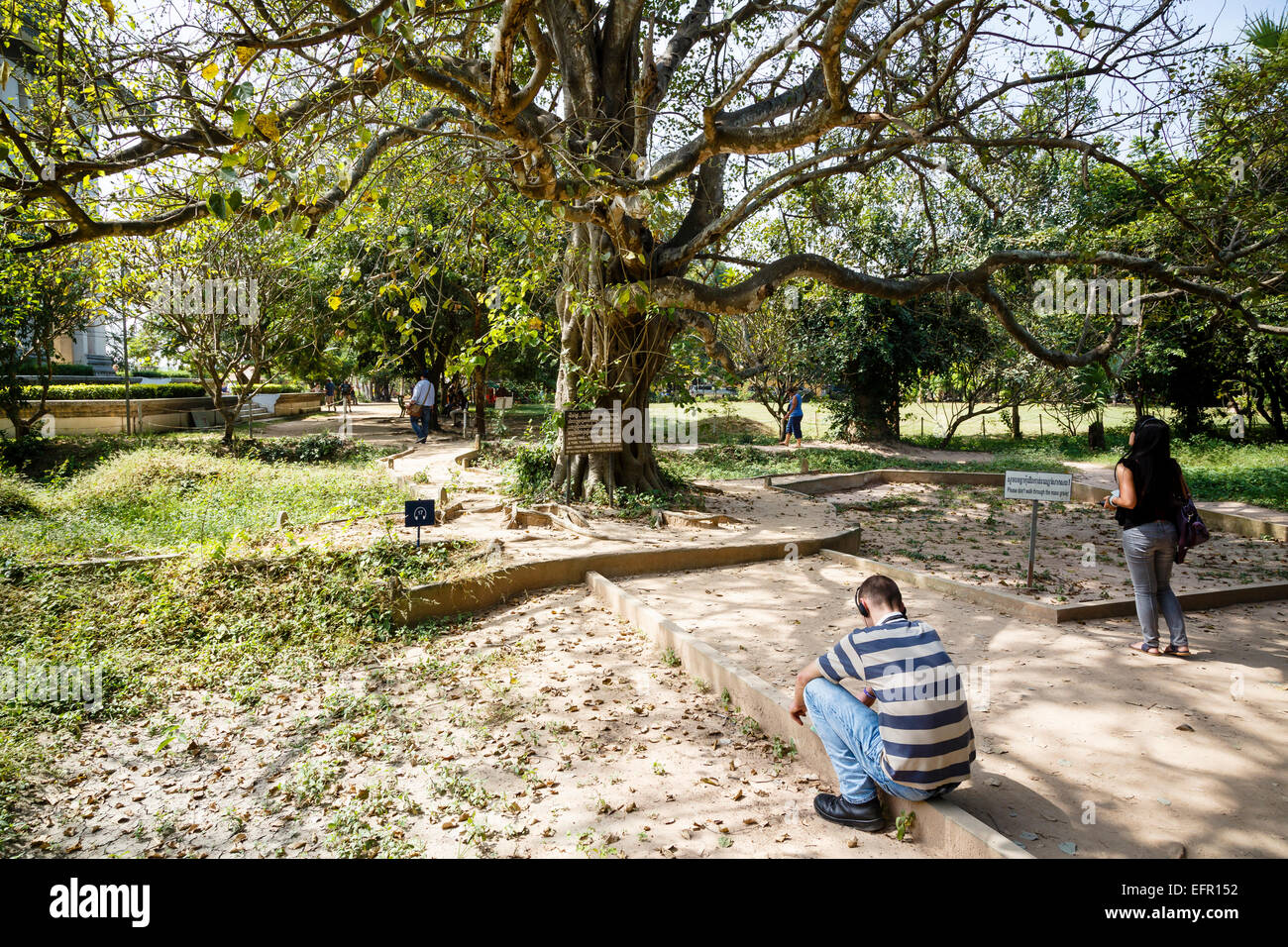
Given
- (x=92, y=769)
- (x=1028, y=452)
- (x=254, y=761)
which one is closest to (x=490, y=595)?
(x=254, y=761)

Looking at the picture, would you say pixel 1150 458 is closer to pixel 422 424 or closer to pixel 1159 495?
pixel 1159 495

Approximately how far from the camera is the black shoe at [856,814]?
3.29m

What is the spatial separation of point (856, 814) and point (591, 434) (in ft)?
24.7

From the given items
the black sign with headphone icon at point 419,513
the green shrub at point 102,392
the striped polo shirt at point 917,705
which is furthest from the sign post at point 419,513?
the green shrub at point 102,392

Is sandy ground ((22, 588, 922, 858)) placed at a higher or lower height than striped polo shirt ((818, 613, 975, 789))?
lower

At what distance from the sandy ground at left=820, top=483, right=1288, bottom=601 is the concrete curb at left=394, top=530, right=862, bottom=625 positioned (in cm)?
131

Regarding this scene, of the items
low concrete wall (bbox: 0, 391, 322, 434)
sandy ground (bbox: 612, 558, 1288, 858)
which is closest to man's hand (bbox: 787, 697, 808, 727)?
sandy ground (bbox: 612, 558, 1288, 858)

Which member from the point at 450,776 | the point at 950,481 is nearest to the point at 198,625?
the point at 450,776

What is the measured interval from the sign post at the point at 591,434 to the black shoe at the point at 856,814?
7226mm

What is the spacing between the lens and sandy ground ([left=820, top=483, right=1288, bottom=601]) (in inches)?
305

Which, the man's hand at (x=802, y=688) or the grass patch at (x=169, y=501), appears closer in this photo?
the man's hand at (x=802, y=688)

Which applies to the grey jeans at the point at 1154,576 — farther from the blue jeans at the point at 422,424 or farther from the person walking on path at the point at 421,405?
the blue jeans at the point at 422,424

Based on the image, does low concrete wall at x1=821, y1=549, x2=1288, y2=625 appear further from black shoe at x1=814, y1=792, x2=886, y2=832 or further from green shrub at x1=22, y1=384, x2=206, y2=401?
green shrub at x1=22, y1=384, x2=206, y2=401

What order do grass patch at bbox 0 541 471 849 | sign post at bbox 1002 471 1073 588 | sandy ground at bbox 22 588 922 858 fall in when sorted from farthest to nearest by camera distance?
sign post at bbox 1002 471 1073 588
grass patch at bbox 0 541 471 849
sandy ground at bbox 22 588 922 858
